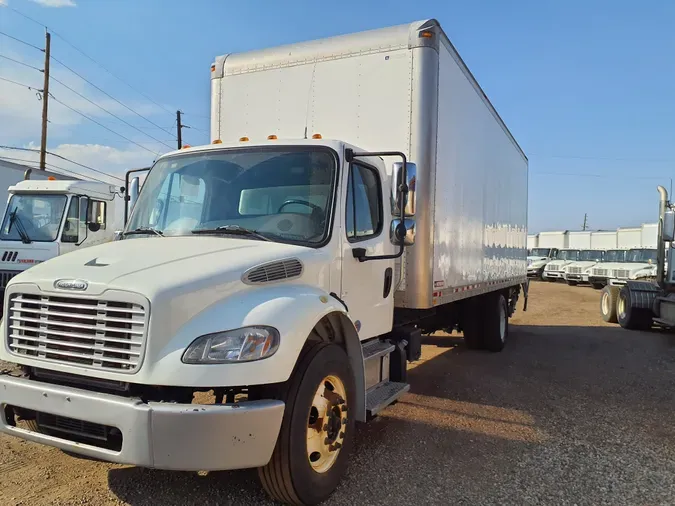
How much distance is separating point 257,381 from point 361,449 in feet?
6.74

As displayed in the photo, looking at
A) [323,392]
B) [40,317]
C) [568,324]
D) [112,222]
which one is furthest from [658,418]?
[112,222]

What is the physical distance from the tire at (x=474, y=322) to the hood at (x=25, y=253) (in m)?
7.53

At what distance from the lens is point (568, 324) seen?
14.6 metres

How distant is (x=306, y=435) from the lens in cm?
331

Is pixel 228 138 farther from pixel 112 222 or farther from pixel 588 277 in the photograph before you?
pixel 588 277

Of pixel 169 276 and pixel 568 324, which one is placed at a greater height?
pixel 169 276

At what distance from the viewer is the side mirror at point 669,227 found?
11273mm

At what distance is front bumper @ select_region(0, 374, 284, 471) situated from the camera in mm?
2775

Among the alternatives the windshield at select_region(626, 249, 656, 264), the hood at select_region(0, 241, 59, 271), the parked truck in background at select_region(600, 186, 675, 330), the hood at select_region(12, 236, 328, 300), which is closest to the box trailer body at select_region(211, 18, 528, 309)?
the hood at select_region(12, 236, 328, 300)

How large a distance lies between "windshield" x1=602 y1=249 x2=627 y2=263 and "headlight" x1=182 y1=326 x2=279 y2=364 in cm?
2628

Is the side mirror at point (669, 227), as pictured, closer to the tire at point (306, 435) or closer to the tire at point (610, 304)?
the tire at point (610, 304)

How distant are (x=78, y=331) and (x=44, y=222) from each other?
27.3 feet

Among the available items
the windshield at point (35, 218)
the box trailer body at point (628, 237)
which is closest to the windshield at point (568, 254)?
the box trailer body at point (628, 237)

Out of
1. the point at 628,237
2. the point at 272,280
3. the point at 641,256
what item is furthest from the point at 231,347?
the point at 628,237
